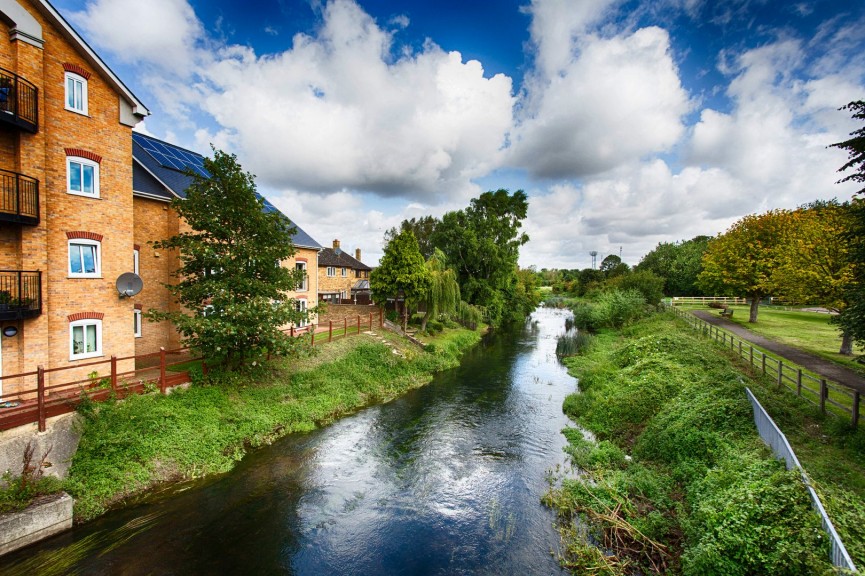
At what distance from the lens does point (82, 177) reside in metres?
12.4

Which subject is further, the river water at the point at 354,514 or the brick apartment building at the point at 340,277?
the brick apartment building at the point at 340,277

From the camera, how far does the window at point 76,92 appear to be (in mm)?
12180

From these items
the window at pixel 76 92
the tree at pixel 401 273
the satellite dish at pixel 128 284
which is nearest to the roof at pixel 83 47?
the window at pixel 76 92

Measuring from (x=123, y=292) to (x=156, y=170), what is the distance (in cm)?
822

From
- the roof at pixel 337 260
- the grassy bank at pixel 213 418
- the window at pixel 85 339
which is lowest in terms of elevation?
the grassy bank at pixel 213 418

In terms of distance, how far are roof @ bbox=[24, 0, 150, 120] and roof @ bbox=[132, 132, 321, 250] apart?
2.63m

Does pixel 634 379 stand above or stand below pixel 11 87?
below

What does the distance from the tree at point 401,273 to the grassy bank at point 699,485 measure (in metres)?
15.2

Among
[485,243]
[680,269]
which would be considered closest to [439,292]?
[485,243]

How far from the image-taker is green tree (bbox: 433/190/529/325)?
38750mm

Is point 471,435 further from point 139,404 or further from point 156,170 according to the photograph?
point 156,170

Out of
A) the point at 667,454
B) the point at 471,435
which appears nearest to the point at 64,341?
the point at 471,435

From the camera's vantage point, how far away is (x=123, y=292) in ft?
42.3

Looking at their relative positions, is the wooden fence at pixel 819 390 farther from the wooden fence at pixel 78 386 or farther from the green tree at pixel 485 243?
the green tree at pixel 485 243
